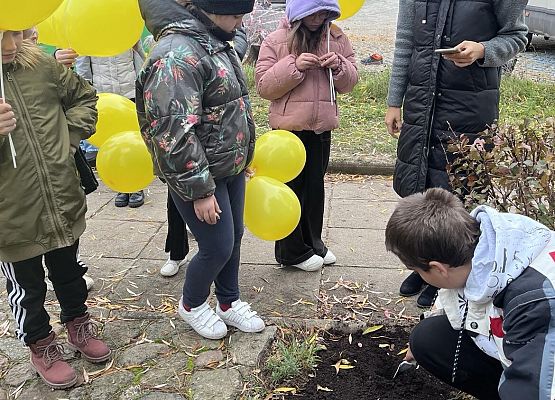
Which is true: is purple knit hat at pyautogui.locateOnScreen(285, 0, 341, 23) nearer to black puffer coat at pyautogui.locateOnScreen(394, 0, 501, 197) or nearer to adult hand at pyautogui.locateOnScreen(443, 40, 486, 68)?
black puffer coat at pyautogui.locateOnScreen(394, 0, 501, 197)

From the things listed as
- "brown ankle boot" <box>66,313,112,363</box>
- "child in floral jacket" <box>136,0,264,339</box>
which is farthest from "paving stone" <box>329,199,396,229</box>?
"brown ankle boot" <box>66,313,112,363</box>

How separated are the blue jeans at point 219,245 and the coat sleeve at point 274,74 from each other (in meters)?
0.71

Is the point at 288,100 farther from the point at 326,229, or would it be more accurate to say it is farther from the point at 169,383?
the point at 169,383

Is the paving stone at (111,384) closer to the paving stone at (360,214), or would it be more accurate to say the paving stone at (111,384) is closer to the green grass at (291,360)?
the green grass at (291,360)

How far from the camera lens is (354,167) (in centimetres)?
566

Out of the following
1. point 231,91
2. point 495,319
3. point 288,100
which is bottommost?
A: point 495,319

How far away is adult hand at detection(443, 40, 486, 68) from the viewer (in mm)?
2832

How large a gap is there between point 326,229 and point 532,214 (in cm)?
196

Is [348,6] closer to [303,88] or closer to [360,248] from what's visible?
[303,88]

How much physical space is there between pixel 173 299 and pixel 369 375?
1.25 metres

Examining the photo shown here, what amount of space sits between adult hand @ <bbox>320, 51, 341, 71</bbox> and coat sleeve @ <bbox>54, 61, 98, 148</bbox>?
128 cm

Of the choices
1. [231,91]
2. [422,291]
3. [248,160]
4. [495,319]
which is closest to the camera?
[495,319]

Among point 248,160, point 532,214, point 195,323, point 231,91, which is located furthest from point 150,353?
point 532,214

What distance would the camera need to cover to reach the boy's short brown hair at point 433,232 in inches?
77.9
